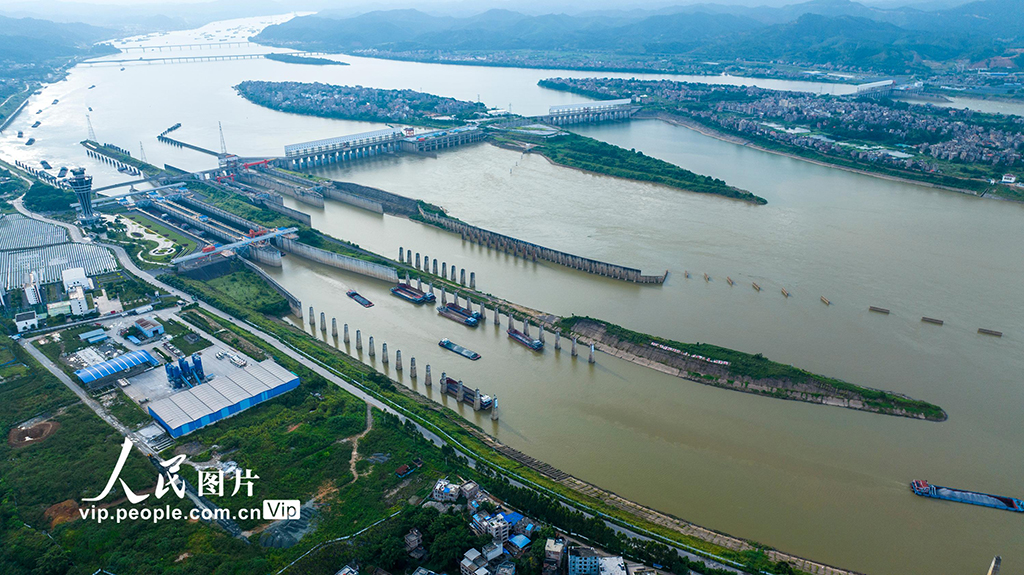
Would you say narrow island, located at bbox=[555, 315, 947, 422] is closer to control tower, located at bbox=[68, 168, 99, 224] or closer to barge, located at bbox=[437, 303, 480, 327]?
barge, located at bbox=[437, 303, 480, 327]

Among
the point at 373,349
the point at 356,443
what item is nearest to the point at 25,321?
the point at 373,349

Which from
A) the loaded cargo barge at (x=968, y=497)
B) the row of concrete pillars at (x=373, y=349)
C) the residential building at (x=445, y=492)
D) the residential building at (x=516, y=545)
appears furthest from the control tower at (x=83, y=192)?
the loaded cargo barge at (x=968, y=497)

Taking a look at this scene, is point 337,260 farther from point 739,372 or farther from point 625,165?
point 625,165

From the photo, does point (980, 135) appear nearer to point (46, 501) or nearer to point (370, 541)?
point (370, 541)

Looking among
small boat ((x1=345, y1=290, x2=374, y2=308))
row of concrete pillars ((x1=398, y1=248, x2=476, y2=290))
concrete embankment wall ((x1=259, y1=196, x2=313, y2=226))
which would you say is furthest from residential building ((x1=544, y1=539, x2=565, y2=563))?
concrete embankment wall ((x1=259, y1=196, x2=313, y2=226))

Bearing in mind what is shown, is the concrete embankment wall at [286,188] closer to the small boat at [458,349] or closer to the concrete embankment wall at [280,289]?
the concrete embankment wall at [280,289]
